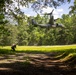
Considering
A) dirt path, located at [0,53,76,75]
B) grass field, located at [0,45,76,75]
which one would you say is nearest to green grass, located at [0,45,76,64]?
grass field, located at [0,45,76,75]

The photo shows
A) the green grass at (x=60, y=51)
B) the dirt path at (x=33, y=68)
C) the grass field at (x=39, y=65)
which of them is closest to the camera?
the dirt path at (x=33, y=68)

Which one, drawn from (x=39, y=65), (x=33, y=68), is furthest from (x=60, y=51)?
(x=33, y=68)

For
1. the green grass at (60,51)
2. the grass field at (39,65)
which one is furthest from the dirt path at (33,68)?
the green grass at (60,51)

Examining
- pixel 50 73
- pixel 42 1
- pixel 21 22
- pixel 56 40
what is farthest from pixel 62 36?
pixel 50 73

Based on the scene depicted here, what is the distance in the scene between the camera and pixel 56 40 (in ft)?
425

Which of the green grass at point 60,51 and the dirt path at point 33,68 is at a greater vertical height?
the dirt path at point 33,68

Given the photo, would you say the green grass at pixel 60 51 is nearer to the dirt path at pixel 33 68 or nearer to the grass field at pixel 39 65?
the grass field at pixel 39 65

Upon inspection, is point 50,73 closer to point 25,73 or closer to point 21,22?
point 25,73

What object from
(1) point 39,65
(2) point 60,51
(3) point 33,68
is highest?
(3) point 33,68

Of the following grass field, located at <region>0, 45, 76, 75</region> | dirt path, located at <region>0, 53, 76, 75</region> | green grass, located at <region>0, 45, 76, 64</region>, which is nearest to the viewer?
dirt path, located at <region>0, 53, 76, 75</region>

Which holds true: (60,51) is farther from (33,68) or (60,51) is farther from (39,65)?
(33,68)

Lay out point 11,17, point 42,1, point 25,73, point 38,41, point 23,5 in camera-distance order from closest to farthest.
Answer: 1. point 25,73
2. point 42,1
3. point 23,5
4. point 11,17
5. point 38,41

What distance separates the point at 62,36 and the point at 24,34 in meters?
30.0

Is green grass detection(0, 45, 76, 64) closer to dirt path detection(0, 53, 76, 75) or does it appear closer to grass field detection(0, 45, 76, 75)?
grass field detection(0, 45, 76, 75)
